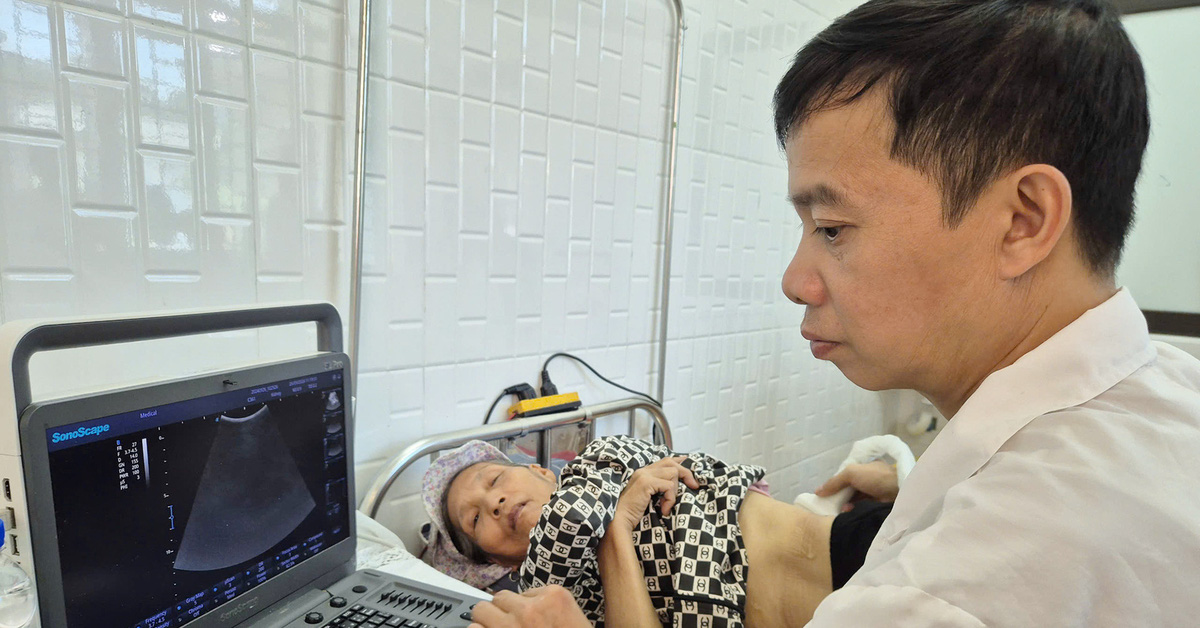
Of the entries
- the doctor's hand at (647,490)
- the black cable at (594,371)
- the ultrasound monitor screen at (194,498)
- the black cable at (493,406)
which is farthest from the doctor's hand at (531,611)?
the black cable at (594,371)

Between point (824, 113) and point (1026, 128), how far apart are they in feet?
0.62

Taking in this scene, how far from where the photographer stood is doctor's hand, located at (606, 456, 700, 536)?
57.7 inches

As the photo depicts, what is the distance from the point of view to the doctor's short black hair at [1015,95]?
0.67 m

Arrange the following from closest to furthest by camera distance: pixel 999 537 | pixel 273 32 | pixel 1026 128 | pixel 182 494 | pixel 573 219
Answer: pixel 999 537
pixel 1026 128
pixel 182 494
pixel 273 32
pixel 573 219

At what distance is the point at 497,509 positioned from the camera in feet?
5.14

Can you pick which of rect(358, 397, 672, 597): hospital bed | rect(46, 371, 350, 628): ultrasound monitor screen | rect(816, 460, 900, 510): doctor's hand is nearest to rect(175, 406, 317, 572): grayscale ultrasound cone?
rect(46, 371, 350, 628): ultrasound monitor screen

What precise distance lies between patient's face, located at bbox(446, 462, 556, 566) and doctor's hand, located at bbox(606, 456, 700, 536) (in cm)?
20

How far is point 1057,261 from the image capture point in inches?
27.5

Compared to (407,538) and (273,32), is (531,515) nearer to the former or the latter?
(407,538)

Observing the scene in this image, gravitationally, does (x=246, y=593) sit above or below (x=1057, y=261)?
below

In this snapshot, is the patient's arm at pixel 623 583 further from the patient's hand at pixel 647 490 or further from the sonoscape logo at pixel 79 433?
the sonoscape logo at pixel 79 433

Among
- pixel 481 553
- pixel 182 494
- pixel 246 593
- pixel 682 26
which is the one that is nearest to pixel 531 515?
pixel 481 553

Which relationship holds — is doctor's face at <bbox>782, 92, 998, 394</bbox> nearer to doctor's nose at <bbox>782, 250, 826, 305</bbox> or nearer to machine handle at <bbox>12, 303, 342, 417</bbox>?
doctor's nose at <bbox>782, 250, 826, 305</bbox>

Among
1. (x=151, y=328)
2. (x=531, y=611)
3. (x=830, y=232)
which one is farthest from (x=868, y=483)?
(x=151, y=328)
